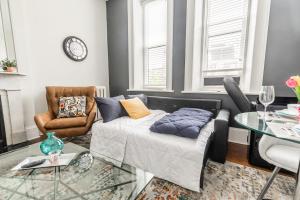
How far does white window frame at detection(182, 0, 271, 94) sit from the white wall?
2.12 metres

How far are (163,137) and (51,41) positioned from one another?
2.73 meters

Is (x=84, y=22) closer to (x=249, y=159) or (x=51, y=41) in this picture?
(x=51, y=41)

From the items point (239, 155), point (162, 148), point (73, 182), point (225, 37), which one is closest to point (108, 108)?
point (162, 148)

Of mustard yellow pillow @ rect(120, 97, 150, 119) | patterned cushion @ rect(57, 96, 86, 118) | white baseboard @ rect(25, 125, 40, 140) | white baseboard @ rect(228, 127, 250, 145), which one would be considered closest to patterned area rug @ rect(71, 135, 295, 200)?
white baseboard @ rect(228, 127, 250, 145)

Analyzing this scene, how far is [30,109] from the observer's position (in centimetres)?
251

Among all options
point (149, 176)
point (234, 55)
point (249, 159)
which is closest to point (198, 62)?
point (234, 55)

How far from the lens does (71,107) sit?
2.41 metres

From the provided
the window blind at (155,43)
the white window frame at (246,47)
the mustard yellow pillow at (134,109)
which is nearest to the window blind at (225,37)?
the white window frame at (246,47)

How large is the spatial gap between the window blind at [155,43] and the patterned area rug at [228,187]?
77.9 inches

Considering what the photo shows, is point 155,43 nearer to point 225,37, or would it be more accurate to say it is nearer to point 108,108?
point 225,37

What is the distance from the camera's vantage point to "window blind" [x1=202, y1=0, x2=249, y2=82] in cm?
228

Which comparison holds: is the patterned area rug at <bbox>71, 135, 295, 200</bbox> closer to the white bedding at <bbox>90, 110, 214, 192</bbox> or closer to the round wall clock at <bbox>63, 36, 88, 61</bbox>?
the white bedding at <bbox>90, 110, 214, 192</bbox>

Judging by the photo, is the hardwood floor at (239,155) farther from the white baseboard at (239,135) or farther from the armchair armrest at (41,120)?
the armchair armrest at (41,120)

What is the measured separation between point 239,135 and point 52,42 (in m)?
3.61
